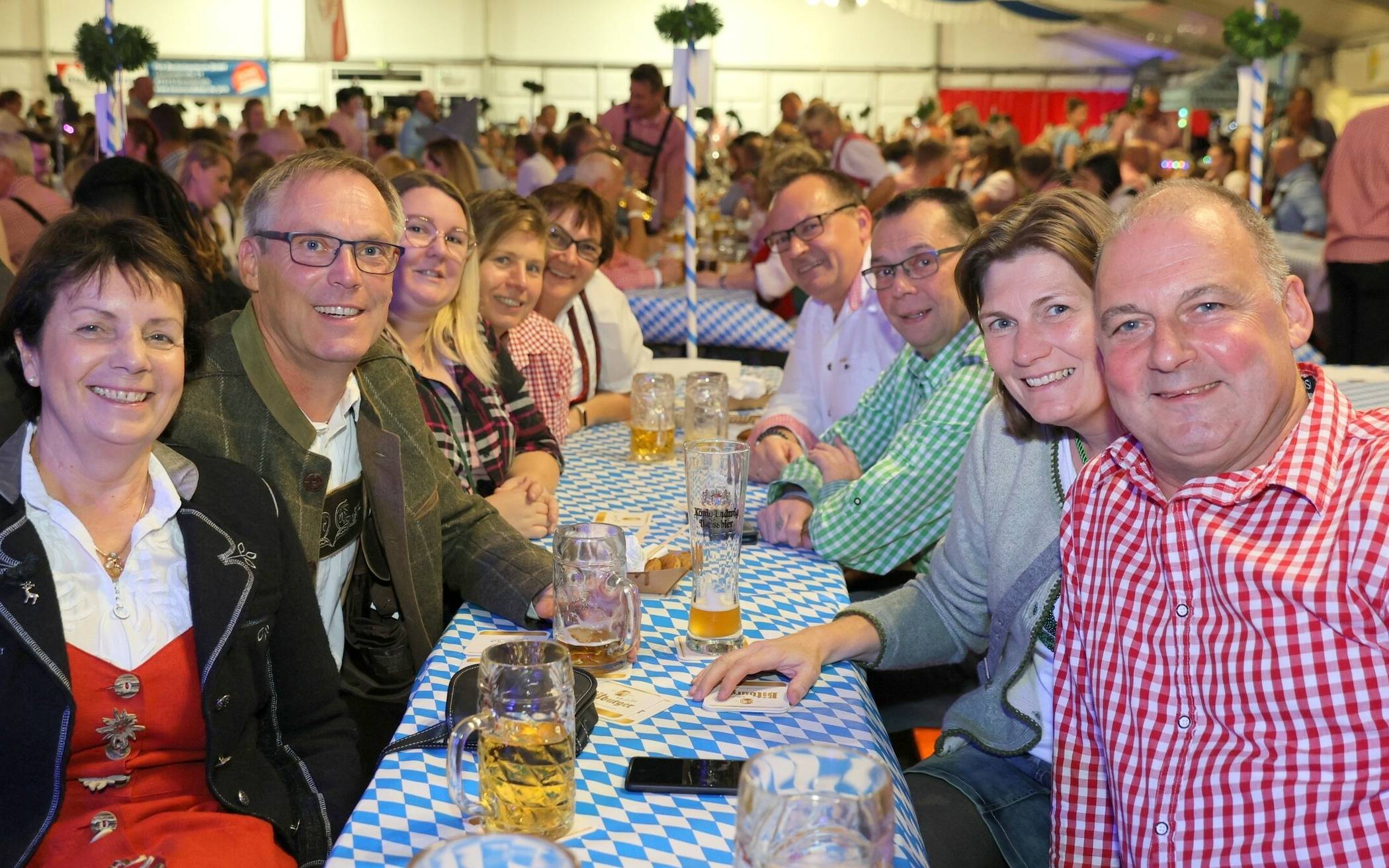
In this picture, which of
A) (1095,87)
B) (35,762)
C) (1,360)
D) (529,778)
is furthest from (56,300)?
(1095,87)

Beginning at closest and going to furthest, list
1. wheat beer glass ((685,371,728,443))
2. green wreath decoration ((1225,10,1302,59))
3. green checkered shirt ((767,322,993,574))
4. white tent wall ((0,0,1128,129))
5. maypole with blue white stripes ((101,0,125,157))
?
1. green checkered shirt ((767,322,993,574))
2. wheat beer glass ((685,371,728,443))
3. green wreath decoration ((1225,10,1302,59))
4. maypole with blue white stripes ((101,0,125,157))
5. white tent wall ((0,0,1128,129))

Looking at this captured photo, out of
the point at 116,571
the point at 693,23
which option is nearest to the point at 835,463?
the point at 116,571

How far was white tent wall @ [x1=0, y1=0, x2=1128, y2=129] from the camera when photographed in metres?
22.6

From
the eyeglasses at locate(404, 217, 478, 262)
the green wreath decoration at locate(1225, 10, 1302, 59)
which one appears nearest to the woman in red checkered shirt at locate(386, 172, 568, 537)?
the eyeglasses at locate(404, 217, 478, 262)

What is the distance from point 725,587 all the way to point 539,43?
2325 centimetres

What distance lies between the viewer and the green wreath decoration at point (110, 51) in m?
5.45

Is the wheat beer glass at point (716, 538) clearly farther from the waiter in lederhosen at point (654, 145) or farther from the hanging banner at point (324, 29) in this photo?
the waiter in lederhosen at point (654, 145)

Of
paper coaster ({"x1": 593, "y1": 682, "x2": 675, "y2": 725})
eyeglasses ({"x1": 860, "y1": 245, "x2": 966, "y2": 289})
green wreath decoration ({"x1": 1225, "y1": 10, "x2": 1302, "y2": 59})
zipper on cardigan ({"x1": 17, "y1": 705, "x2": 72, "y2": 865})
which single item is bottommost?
zipper on cardigan ({"x1": 17, "y1": 705, "x2": 72, "y2": 865})

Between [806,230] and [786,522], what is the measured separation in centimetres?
131

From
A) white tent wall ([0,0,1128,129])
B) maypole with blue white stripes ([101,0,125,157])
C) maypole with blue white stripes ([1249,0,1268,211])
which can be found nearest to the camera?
maypole with blue white stripes ([1249,0,1268,211])

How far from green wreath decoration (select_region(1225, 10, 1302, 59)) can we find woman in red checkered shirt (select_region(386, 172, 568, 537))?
3.04 metres

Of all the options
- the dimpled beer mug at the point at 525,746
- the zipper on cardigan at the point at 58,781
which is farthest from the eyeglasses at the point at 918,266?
the zipper on cardigan at the point at 58,781

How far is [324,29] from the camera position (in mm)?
6781

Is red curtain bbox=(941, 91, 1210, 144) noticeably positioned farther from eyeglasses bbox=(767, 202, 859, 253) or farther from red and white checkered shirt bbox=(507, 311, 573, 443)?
red and white checkered shirt bbox=(507, 311, 573, 443)
